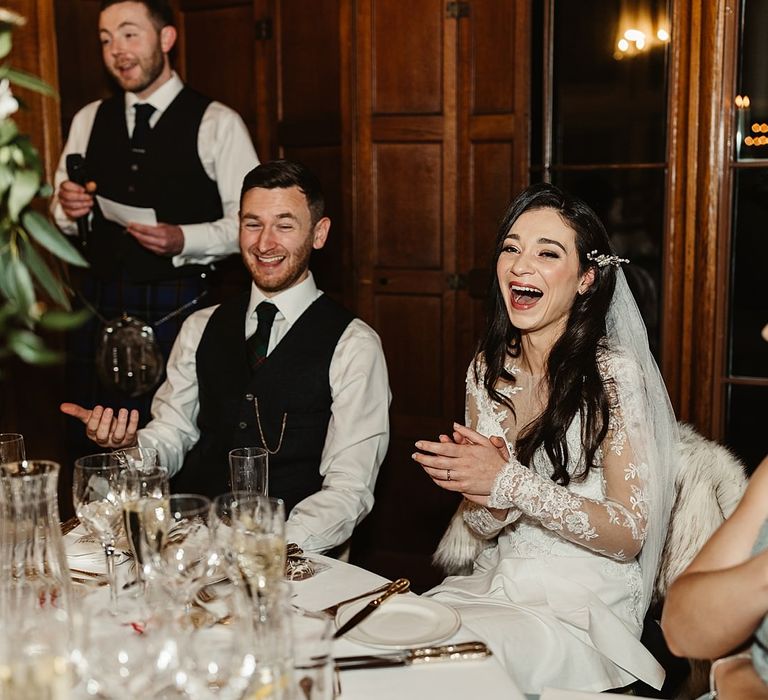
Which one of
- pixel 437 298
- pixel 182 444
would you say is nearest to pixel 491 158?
pixel 437 298

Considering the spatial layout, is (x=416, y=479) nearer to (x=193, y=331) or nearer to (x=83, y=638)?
(x=193, y=331)

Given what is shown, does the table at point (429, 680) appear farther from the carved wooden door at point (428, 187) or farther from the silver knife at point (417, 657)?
the carved wooden door at point (428, 187)

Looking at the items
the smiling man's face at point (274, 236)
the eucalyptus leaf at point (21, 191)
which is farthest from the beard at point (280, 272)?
the eucalyptus leaf at point (21, 191)

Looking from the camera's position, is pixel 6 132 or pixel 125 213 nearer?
pixel 6 132

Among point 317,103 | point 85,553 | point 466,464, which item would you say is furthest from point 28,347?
point 317,103

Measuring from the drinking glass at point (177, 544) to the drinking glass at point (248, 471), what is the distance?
0.37m

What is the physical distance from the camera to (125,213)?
335 centimetres

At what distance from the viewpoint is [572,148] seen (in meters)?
3.66

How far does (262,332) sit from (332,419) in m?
0.32

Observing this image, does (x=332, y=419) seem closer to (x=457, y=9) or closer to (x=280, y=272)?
(x=280, y=272)

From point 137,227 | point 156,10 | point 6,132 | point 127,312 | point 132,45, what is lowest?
point 127,312

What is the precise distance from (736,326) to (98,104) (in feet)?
7.80

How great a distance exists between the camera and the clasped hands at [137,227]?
3.23m

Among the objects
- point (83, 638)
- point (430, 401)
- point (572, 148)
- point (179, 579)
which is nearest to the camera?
point (83, 638)
